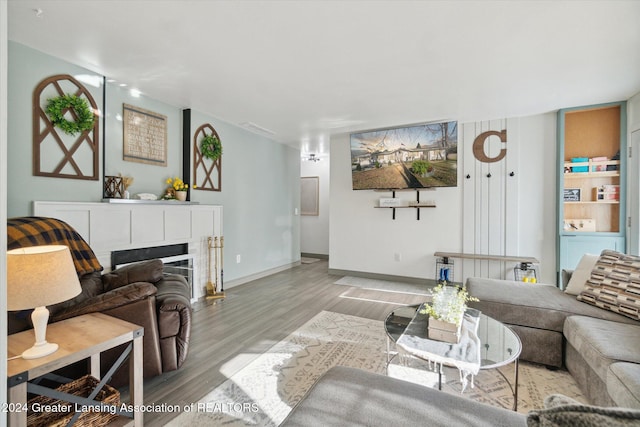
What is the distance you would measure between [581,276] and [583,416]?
2560mm

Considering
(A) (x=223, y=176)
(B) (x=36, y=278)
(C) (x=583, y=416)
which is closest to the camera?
(C) (x=583, y=416)

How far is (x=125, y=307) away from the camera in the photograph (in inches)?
68.4

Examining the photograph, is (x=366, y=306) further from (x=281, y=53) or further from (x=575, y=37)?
(x=575, y=37)

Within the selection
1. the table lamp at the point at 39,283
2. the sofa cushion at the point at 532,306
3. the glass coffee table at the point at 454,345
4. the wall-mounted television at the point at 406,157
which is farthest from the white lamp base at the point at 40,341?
the wall-mounted television at the point at 406,157

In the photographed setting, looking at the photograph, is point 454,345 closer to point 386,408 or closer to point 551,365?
point 386,408

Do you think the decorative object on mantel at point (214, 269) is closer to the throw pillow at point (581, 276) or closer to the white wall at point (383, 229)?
the white wall at point (383, 229)

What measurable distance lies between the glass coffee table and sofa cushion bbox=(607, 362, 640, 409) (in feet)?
1.23

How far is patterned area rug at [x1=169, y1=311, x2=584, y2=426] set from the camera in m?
1.64

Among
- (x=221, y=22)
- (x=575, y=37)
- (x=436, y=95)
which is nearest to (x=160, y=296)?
(x=221, y=22)

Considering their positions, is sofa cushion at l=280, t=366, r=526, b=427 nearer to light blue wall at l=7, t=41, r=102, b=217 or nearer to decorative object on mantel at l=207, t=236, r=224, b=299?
light blue wall at l=7, t=41, r=102, b=217

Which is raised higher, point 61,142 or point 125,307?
point 61,142

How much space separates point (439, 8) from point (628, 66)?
221 centimetres

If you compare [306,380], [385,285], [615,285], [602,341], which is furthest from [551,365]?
[385,285]

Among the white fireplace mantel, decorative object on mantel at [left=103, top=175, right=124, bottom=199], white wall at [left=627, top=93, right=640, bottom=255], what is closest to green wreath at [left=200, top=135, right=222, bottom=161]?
the white fireplace mantel
